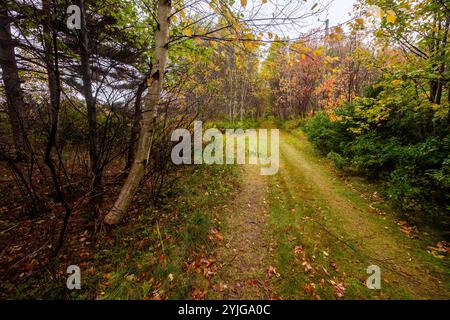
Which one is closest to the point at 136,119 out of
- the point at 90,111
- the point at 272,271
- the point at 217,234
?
the point at 90,111

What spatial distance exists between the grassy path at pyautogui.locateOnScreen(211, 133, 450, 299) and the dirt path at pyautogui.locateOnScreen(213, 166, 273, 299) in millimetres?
15

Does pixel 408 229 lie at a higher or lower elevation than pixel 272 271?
higher

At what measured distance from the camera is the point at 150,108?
317cm

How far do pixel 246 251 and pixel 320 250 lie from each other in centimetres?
146

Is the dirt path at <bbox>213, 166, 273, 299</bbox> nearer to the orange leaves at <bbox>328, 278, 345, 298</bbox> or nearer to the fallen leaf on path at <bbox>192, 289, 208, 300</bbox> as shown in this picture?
the fallen leaf on path at <bbox>192, 289, 208, 300</bbox>

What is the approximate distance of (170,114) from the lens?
16.7 ft

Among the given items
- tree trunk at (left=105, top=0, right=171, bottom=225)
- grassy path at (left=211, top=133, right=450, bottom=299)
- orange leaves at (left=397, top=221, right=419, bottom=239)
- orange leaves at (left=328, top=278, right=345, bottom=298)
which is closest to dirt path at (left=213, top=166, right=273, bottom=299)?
grassy path at (left=211, top=133, right=450, bottom=299)

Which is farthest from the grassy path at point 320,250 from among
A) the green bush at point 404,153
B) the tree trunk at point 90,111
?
the tree trunk at point 90,111

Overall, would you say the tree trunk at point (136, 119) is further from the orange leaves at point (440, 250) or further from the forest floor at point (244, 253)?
the orange leaves at point (440, 250)

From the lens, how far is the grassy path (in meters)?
2.87

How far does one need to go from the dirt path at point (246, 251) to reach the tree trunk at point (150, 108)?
2.12 metres

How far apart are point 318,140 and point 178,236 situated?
837 centimetres

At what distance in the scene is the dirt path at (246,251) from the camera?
2864 mm

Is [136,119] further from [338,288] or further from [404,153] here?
[404,153]
